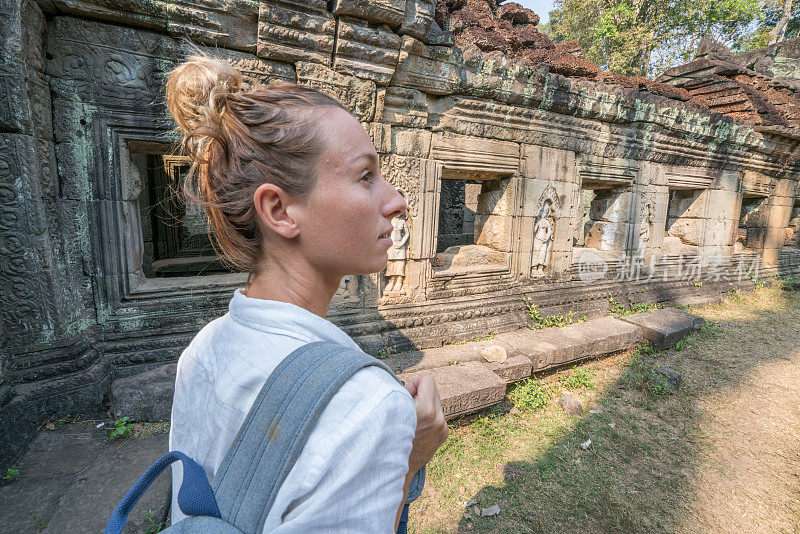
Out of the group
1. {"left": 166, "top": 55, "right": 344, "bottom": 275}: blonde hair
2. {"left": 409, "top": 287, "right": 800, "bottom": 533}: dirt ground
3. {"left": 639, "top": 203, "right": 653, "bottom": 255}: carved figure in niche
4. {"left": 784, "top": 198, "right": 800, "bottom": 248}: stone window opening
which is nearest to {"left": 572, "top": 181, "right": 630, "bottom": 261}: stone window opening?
{"left": 639, "top": 203, "right": 653, "bottom": 255}: carved figure in niche

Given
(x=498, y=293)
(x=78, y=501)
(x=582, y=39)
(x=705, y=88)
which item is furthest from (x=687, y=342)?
(x=582, y=39)

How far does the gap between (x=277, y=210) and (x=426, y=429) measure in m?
0.59

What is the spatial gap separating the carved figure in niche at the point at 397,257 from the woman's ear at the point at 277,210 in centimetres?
328

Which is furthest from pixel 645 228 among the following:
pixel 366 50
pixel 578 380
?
pixel 366 50

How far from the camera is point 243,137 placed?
0.83m

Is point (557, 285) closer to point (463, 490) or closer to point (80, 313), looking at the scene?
point (463, 490)

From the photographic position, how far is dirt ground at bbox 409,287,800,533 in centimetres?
254

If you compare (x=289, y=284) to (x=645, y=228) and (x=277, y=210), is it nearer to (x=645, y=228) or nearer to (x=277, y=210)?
(x=277, y=210)

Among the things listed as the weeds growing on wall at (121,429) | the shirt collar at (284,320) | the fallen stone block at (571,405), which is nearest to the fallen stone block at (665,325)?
the fallen stone block at (571,405)

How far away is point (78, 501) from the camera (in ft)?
6.60

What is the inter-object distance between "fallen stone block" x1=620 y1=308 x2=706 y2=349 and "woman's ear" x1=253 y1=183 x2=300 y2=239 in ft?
19.0

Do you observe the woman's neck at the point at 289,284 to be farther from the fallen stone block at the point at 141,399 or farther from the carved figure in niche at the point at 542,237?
the carved figure in niche at the point at 542,237

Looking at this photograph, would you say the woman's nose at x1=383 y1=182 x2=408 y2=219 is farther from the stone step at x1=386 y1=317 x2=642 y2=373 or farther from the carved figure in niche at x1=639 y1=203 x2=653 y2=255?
the carved figure in niche at x1=639 y1=203 x2=653 y2=255

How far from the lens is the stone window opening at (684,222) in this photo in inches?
299
